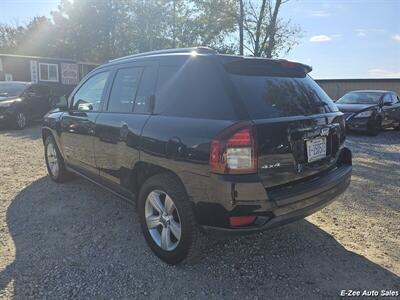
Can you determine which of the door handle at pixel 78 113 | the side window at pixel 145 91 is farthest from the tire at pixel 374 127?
the side window at pixel 145 91

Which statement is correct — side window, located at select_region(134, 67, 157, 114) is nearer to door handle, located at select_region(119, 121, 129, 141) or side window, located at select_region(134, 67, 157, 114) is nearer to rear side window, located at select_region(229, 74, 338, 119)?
door handle, located at select_region(119, 121, 129, 141)

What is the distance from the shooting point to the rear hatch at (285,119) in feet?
9.32

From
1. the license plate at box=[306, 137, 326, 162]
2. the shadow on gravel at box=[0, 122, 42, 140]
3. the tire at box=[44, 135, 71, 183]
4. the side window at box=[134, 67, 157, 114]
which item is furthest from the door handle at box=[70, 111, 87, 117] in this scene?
the shadow on gravel at box=[0, 122, 42, 140]

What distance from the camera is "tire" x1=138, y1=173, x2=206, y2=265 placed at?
119 inches

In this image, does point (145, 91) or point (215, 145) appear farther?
point (145, 91)

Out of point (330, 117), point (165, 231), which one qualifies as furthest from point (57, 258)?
point (330, 117)

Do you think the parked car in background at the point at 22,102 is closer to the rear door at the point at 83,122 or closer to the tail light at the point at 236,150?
the rear door at the point at 83,122

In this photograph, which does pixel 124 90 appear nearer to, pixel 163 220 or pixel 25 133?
pixel 163 220

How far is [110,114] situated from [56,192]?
1.93 m

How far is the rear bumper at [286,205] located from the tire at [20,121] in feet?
37.9

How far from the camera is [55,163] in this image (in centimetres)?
573

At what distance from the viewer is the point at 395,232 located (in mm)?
4016

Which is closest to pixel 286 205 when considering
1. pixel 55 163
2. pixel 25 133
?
pixel 55 163

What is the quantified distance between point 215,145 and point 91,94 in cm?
260
